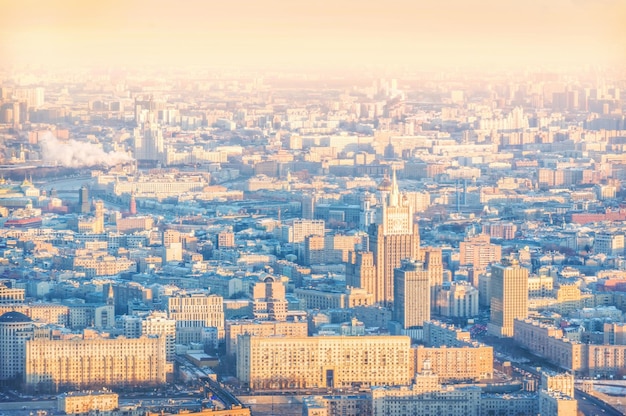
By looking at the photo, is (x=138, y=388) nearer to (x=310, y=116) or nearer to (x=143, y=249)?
(x=143, y=249)

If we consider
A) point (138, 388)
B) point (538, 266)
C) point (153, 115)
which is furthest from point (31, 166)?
point (138, 388)

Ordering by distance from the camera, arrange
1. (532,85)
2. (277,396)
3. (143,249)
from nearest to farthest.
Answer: (277,396) → (143,249) → (532,85)

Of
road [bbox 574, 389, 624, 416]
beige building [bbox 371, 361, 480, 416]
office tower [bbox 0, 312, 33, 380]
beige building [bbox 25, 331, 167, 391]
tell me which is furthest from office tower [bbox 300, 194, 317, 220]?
beige building [bbox 371, 361, 480, 416]

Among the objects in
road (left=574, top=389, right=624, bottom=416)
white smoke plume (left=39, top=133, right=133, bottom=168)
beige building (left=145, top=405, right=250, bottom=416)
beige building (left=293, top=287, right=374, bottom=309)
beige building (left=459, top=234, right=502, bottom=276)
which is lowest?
road (left=574, top=389, right=624, bottom=416)

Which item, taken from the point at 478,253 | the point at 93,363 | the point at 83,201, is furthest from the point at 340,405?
the point at 83,201

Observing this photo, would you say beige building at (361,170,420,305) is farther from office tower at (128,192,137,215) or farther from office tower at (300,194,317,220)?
office tower at (128,192,137,215)
